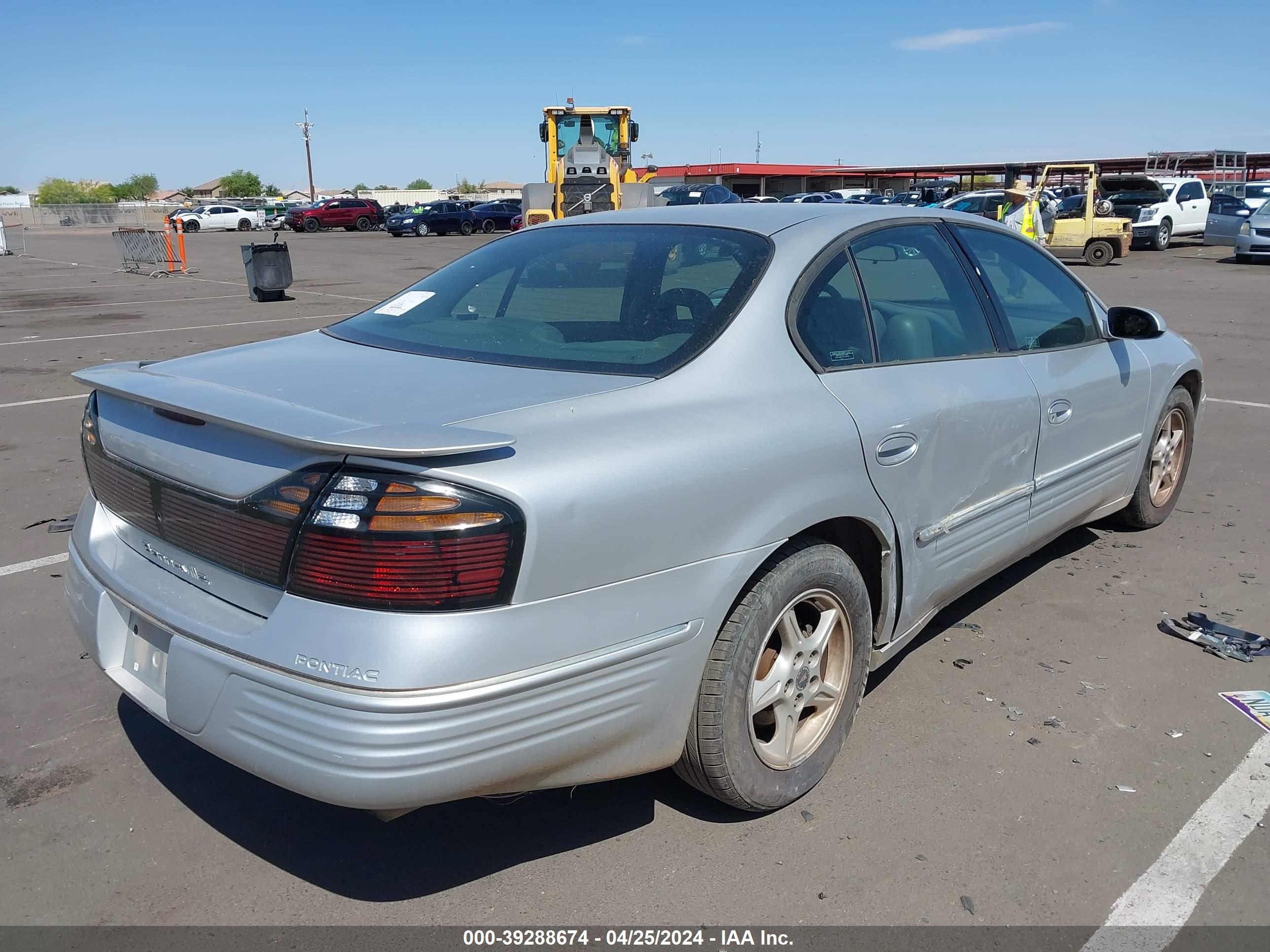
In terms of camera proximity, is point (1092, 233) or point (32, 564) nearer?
point (32, 564)

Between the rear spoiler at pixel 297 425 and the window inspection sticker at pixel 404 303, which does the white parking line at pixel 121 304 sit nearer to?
A: the window inspection sticker at pixel 404 303

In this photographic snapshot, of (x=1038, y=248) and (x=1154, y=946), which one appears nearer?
(x=1154, y=946)

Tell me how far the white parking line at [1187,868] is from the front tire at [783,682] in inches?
33.2

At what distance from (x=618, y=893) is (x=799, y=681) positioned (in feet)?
2.50

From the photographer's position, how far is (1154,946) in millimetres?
2369

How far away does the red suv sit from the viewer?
160 ft

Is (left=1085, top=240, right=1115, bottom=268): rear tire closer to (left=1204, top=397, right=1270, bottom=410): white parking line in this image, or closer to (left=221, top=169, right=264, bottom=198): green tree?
(left=1204, top=397, right=1270, bottom=410): white parking line

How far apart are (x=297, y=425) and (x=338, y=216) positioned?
50.6m

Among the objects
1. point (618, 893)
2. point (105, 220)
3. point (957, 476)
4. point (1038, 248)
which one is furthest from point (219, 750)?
point (105, 220)

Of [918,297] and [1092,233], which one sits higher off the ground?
[918,297]

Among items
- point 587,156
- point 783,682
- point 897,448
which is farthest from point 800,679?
point 587,156

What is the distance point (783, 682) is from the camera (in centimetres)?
282

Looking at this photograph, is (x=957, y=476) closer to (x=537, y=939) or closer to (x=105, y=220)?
(x=537, y=939)

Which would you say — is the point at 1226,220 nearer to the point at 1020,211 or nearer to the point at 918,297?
the point at 1020,211
